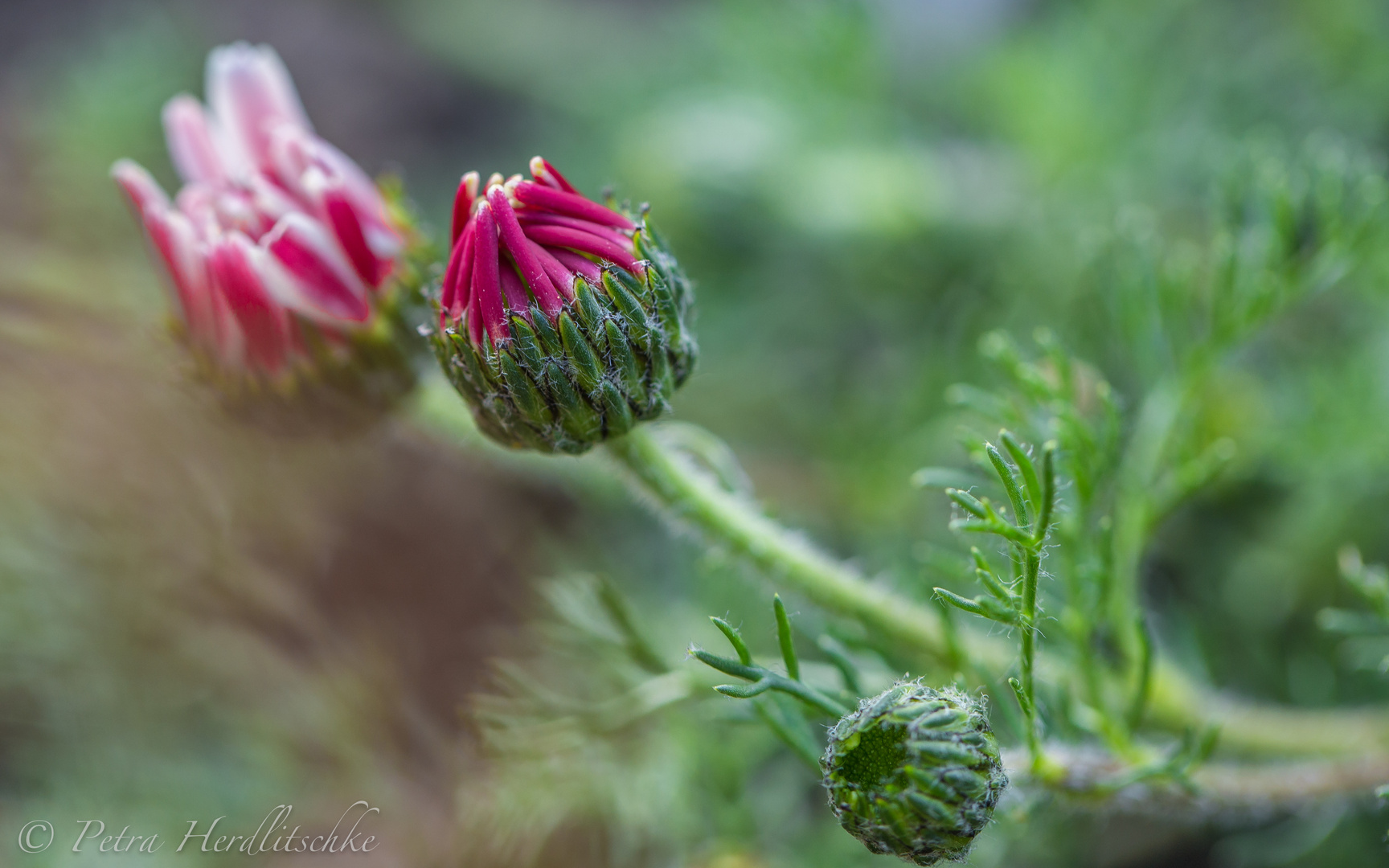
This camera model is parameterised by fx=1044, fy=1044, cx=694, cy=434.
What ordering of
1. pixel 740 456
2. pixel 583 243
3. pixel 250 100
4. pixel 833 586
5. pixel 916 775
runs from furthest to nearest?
pixel 740 456
pixel 250 100
pixel 833 586
pixel 583 243
pixel 916 775

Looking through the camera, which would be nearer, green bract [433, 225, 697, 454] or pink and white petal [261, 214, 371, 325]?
green bract [433, 225, 697, 454]

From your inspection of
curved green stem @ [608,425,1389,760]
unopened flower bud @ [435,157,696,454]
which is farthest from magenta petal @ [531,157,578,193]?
curved green stem @ [608,425,1389,760]

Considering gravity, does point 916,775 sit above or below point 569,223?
below

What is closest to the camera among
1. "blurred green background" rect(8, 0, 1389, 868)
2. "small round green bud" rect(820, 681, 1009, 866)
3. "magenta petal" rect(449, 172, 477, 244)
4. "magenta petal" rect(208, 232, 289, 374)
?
"small round green bud" rect(820, 681, 1009, 866)

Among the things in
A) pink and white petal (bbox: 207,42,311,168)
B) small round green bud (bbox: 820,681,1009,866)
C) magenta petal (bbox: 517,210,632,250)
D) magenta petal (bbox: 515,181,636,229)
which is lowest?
small round green bud (bbox: 820,681,1009,866)

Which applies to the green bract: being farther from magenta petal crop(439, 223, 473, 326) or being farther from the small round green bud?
the small round green bud

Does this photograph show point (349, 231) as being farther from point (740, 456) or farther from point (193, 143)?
point (740, 456)

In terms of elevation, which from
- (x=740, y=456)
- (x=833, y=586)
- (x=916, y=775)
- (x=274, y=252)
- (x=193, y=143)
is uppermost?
(x=740, y=456)

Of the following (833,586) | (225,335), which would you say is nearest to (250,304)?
(225,335)
